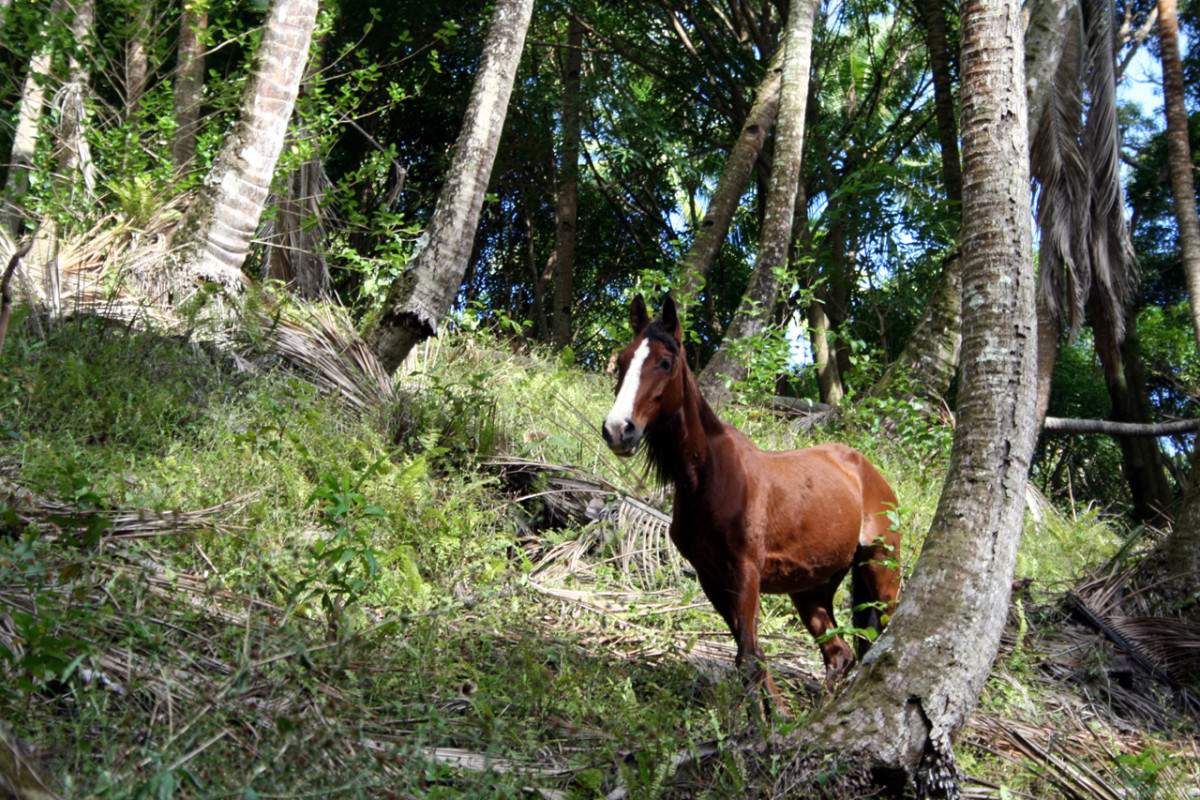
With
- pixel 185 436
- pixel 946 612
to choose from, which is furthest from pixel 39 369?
pixel 946 612

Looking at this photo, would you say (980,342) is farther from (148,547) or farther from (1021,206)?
(148,547)

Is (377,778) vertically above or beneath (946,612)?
beneath

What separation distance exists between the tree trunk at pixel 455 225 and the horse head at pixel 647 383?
3197 mm

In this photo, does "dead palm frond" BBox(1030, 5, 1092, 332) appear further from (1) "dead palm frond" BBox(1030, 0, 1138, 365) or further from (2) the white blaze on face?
(2) the white blaze on face

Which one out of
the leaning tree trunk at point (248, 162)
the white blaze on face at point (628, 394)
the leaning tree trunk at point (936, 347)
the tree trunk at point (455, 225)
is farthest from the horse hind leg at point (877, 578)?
the leaning tree trunk at point (248, 162)

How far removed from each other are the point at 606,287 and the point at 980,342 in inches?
720

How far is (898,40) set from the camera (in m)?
19.1

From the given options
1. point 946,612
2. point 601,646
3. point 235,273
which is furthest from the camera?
point 235,273

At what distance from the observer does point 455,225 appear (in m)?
7.57

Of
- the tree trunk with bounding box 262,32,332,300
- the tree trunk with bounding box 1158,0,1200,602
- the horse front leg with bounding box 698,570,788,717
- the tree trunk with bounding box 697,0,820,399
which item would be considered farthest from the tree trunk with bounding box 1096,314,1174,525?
the horse front leg with bounding box 698,570,788,717

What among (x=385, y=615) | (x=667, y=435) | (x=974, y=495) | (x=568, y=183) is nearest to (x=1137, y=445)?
(x=568, y=183)

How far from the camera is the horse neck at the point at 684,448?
4.56 metres

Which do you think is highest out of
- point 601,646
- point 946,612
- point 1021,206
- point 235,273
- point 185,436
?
point 1021,206

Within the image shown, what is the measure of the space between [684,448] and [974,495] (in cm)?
136
